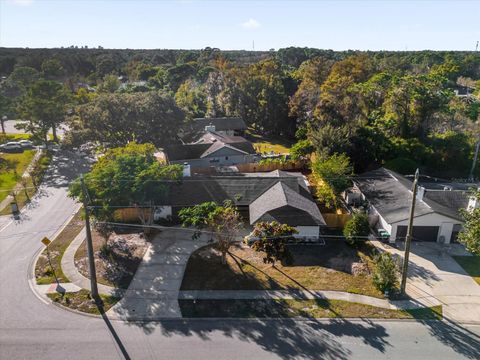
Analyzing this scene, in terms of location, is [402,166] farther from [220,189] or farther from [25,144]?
[25,144]

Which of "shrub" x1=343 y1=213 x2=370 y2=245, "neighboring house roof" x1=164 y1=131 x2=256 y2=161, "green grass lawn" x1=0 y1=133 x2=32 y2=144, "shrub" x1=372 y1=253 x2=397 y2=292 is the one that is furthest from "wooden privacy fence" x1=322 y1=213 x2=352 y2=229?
"green grass lawn" x1=0 y1=133 x2=32 y2=144

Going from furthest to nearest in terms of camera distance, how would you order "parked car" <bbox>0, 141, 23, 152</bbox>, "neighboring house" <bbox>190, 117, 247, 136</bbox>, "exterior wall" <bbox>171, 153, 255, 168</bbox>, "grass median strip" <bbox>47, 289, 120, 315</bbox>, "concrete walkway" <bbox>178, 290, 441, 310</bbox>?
"neighboring house" <bbox>190, 117, 247, 136</bbox> → "parked car" <bbox>0, 141, 23, 152</bbox> → "exterior wall" <bbox>171, 153, 255, 168</bbox> → "concrete walkway" <bbox>178, 290, 441, 310</bbox> → "grass median strip" <bbox>47, 289, 120, 315</bbox>

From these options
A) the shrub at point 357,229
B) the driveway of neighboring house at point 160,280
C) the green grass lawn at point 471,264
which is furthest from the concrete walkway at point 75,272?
the green grass lawn at point 471,264

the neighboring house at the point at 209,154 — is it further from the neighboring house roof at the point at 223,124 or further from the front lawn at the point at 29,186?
the front lawn at the point at 29,186

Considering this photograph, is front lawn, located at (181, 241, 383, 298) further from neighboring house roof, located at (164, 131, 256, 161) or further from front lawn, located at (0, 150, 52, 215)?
neighboring house roof, located at (164, 131, 256, 161)

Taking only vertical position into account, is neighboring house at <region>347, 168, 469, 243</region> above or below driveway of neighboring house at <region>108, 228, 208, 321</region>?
above

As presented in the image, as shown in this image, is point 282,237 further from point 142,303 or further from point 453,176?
point 453,176

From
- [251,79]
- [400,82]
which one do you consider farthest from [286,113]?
[400,82]
